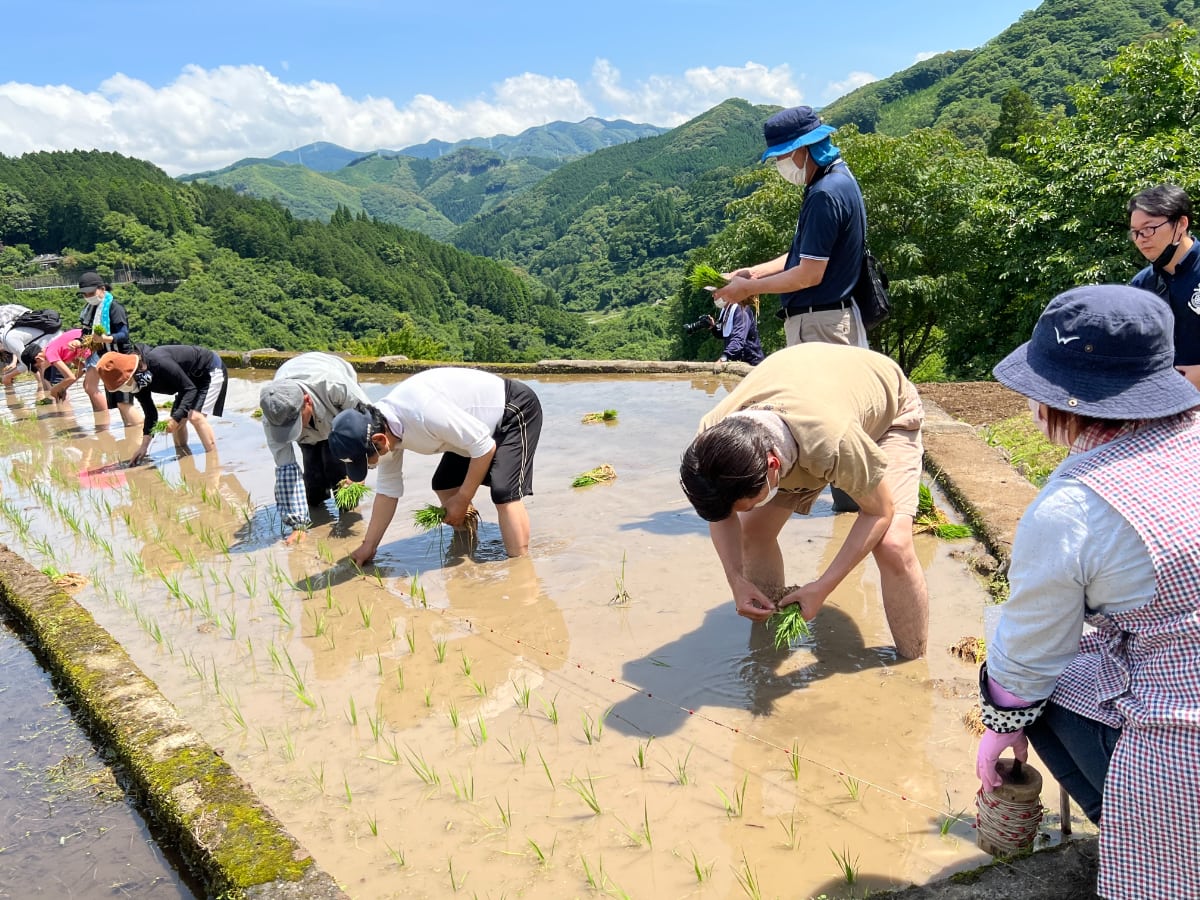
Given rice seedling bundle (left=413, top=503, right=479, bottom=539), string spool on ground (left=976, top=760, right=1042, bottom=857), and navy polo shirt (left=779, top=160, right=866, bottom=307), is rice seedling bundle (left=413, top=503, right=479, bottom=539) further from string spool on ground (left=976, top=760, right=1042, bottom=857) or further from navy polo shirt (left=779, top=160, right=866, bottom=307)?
string spool on ground (left=976, top=760, right=1042, bottom=857)

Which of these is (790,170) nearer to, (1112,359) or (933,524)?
(933,524)

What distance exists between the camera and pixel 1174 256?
381cm

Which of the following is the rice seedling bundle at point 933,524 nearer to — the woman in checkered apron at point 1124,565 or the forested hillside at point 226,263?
the woman in checkered apron at point 1124,565

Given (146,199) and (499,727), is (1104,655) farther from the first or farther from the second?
(146,199)

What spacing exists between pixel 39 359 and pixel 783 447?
10988 mm

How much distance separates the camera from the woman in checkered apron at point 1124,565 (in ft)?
4.68

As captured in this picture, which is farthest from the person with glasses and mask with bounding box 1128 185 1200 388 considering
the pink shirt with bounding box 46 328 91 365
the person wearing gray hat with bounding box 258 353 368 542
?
the pink shirt with bounding box 46 328 91 365

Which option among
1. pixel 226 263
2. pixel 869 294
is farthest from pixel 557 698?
pixel 226 263

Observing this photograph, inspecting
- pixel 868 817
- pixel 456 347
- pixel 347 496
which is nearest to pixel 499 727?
pixel 868 817

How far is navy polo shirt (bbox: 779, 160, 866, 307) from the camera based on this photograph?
395 centimetres

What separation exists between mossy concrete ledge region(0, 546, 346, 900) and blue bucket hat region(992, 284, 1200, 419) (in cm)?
201

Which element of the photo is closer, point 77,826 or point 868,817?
point 868,817

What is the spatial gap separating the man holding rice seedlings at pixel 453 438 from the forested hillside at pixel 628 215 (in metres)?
93.7

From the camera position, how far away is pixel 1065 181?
12.4m
